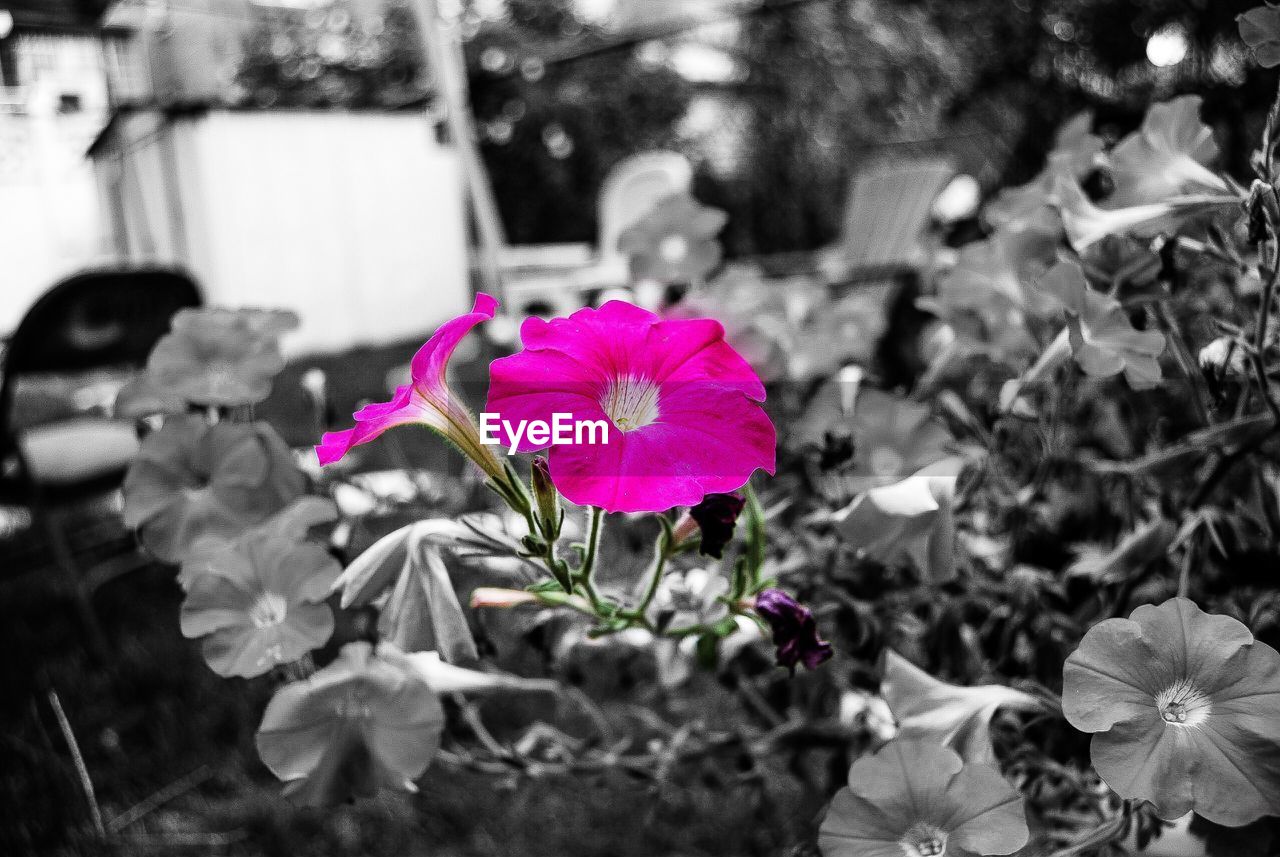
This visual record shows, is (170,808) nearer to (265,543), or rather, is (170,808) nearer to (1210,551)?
(265,543)

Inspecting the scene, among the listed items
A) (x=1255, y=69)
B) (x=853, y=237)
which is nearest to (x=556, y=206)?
(x=853, y=237)

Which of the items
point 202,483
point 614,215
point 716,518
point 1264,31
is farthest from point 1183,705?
point 614,215

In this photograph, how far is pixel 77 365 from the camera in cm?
213

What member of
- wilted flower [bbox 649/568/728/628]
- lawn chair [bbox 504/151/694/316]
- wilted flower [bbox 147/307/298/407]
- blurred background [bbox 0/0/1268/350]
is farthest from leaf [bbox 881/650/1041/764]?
lawn chair [bbox 504/151/694/316]

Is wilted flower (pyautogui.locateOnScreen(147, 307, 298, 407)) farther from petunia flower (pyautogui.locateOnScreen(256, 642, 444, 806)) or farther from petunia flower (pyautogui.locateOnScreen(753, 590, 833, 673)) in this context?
petunia flower (pyautogui.locateOnScreen(753, 590, 833, 673))

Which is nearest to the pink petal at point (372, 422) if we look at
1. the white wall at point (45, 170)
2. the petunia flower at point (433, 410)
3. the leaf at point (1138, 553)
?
the petunia flower at point (433, 410)

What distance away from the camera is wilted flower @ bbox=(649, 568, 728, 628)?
540 mm

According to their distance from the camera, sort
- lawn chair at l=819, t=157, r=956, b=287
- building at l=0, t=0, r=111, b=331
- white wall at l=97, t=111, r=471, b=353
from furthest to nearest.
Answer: building at l=0, t=0, r=111, b=331, white wall at l=97, t=111, r=471, b=353, lawn chair at l=819, t=157, r=956, b=287

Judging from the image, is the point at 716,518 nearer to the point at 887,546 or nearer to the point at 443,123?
the point at 887,546

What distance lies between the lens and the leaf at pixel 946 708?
1.61ft

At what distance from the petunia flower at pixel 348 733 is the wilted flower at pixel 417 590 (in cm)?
7

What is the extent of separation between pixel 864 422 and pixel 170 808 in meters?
1.19

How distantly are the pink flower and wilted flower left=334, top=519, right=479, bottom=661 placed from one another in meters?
0.10

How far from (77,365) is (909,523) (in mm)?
2144
